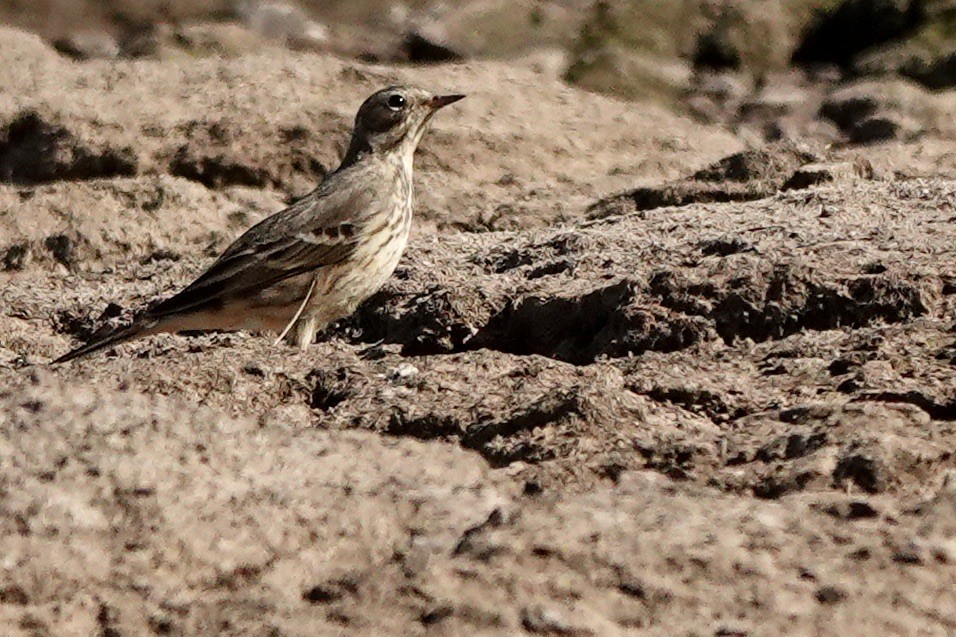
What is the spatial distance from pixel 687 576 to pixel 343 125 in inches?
218

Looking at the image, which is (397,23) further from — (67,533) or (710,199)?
(67,533)

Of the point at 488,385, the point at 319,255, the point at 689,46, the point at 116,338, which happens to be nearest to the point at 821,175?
the point at 319,255

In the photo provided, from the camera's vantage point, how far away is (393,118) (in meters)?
8.56

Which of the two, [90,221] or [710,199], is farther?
[90,221]

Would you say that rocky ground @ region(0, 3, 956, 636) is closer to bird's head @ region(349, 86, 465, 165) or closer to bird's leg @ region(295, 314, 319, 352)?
bird's leg @ region(295, 314, 319, 352)

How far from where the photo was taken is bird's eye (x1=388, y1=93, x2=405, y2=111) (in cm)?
859

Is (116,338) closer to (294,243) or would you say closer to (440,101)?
(294,243)

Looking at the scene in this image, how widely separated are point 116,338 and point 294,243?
4.03 feet

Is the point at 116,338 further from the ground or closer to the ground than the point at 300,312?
closer to the ground

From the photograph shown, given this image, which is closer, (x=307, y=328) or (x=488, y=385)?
(x=488, y=385)

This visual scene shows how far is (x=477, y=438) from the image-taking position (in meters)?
5.02

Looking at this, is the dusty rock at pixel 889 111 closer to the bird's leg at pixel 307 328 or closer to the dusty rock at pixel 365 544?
the bird's leg at pixel 307 328

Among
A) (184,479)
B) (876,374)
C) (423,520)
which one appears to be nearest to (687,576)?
(423,520)

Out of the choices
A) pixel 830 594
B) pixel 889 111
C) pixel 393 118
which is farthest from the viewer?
pixel 889 111
